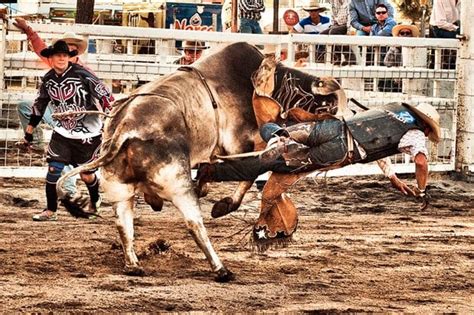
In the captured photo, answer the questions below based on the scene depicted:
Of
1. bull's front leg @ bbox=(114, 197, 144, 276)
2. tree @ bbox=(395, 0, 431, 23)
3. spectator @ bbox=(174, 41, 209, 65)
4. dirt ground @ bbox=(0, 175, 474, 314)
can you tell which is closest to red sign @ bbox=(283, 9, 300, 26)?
spectator @ bbox=(174, 41, 209, 65)

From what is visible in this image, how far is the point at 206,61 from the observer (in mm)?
9258

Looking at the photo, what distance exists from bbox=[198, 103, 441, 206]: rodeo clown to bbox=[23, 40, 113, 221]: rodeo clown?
2.27 meters

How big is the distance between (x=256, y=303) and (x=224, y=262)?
4.51 feet

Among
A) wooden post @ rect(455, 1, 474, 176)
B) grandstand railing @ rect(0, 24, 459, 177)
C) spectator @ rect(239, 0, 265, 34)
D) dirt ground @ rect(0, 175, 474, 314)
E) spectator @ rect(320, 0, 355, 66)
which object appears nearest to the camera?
dirt ground @ rect(0, 175, 474, 314)

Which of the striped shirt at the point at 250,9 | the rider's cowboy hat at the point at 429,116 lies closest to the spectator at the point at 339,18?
the striped shirt at the point at 250,9

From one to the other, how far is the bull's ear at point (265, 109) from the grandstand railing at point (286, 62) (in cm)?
416

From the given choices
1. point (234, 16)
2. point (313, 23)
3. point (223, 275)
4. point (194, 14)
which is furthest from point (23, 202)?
point (194, 14)

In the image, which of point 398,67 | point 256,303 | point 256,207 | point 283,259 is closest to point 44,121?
point 256,207

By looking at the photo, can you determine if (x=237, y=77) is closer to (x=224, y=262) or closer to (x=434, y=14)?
(x=224, y=262)

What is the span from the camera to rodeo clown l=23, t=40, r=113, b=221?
1049cm

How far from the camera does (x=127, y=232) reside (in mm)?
8359

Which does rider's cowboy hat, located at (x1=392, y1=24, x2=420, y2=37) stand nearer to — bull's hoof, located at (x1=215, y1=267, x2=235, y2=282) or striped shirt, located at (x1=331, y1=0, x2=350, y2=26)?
striped shirt, located at (x1=331, y1=0, x2=350, y2=26)

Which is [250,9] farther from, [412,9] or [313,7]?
[412,9]

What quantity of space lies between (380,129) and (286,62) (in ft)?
16.0
